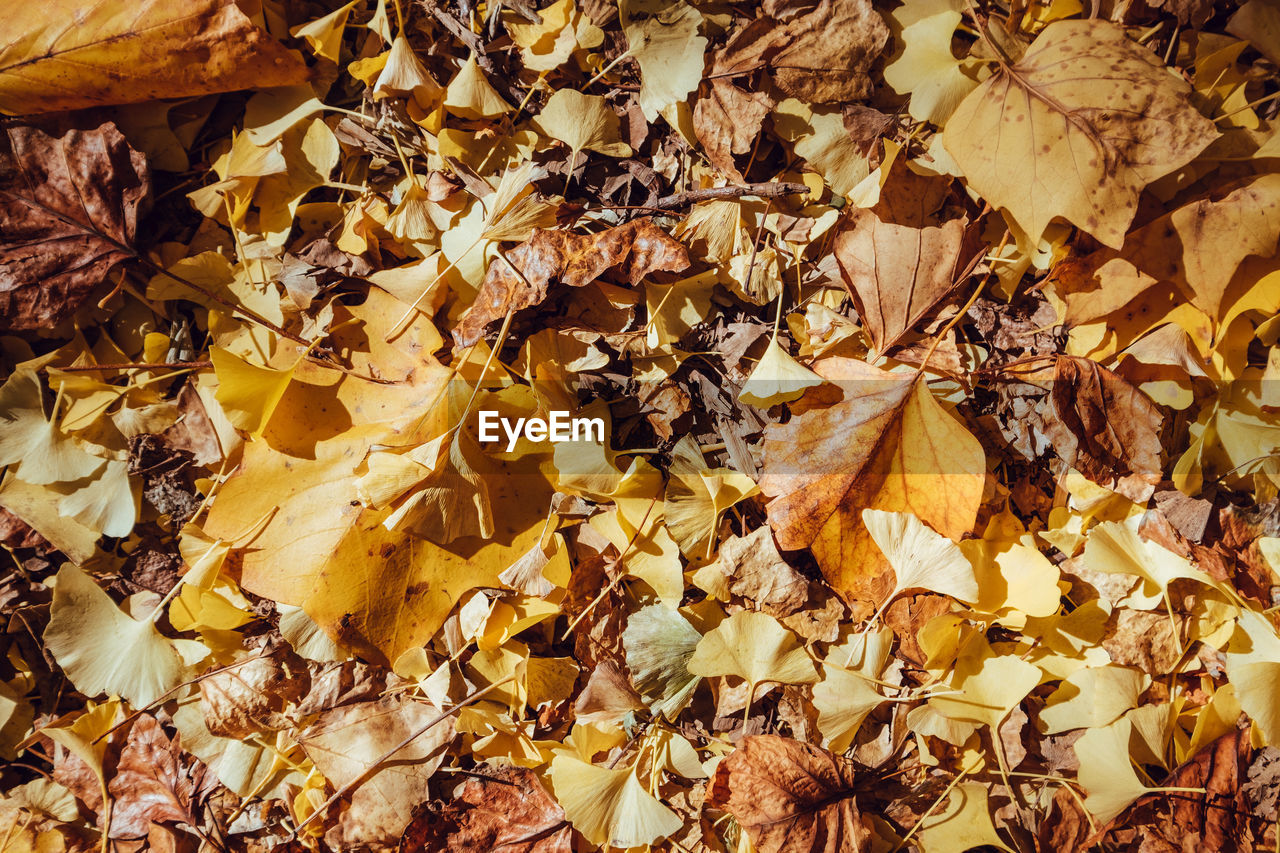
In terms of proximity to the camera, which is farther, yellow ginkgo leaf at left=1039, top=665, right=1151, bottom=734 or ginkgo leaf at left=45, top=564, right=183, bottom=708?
ginkgo leaf at left=45, top=564, right=183, bottom=708

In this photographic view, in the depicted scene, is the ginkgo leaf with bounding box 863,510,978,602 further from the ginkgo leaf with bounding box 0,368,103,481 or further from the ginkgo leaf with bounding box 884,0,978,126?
the ginkgo leaf with bounding box 0,368,103,481

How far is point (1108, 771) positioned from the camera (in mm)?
671

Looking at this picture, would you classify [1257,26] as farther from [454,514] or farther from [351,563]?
[351,563]

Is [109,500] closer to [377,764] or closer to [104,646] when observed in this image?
[104,646]

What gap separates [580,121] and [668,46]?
119 millimetres

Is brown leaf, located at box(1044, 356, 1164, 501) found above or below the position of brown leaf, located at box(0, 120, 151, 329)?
below

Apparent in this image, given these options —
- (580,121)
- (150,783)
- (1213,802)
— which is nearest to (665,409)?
(580,121)

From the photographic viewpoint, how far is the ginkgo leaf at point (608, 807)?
0.72 meters

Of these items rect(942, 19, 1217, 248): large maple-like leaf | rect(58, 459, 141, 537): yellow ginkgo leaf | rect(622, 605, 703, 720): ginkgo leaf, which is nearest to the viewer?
rect(942, 19, 1217, 248): large maple-like leaf

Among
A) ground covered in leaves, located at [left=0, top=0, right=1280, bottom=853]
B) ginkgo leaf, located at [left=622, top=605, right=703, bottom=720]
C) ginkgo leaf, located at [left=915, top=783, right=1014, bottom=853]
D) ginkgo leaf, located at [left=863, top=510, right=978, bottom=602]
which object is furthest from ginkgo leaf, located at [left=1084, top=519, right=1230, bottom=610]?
ginkgo leaf, located at [left=622, top=605, right=703, bottom=720]

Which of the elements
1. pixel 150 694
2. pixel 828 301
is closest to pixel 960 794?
pixel 828 301

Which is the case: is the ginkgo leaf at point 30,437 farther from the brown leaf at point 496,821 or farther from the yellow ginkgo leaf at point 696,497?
the yellow ginkgo leaf at point 696,497

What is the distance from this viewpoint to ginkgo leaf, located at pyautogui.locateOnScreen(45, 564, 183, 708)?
824 mm

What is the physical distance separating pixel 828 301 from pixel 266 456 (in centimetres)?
65
